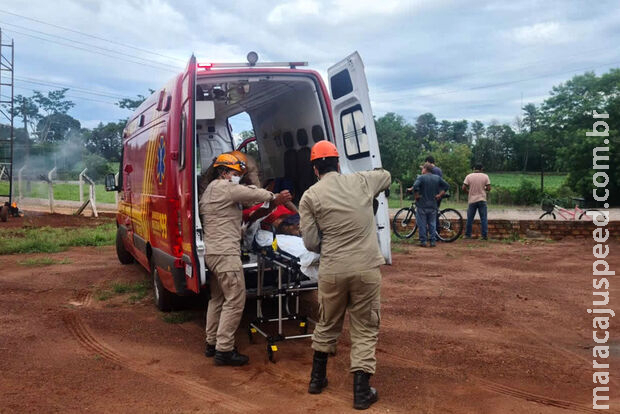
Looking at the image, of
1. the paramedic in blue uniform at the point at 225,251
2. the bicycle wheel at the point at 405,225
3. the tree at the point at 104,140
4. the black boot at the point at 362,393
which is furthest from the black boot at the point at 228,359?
the tree at the point at 104,140

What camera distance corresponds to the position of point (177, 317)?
610cm

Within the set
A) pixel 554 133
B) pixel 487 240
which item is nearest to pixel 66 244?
pixel 487 240

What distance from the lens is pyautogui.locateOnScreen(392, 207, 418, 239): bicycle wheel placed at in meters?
12.5

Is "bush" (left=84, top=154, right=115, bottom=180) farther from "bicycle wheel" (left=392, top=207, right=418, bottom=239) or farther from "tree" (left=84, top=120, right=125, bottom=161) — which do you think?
"bicycle wheel" (left=392, top=207, right=418, bottom=239)

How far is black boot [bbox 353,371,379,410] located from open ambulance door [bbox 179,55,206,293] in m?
1.67

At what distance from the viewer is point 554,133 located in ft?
111

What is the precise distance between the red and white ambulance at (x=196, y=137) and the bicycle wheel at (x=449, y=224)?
560 cm

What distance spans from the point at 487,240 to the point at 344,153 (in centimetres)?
752

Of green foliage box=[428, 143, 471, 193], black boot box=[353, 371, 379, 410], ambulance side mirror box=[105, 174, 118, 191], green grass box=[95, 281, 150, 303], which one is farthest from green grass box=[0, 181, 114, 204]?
black boot box=[353, 371, 379, 410]

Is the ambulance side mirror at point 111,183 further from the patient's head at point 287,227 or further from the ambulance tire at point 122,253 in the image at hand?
the patient's head at point 287,227

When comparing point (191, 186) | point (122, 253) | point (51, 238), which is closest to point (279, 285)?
point (191, 186)

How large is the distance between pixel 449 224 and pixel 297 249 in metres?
8.06

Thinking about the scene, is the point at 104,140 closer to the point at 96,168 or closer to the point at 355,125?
the point at 96,168

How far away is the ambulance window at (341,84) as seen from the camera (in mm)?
5121
